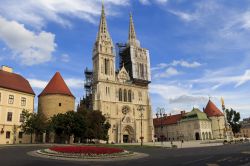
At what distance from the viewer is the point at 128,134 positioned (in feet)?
269

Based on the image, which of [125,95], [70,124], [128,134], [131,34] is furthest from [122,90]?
[70,124]

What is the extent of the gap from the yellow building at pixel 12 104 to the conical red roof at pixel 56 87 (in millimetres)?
8833

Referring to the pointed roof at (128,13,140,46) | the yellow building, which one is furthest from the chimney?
the pointed roof at (128,13,140,46)

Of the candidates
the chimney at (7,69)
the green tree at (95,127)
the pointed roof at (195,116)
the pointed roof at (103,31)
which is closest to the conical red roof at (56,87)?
the chimney at (7,69)

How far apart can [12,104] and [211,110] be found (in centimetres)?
7716

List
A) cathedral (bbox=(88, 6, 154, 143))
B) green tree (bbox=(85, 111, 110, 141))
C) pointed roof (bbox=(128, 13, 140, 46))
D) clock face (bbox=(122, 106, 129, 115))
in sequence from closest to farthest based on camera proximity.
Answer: green tree (bbox=(85, 111, 110, 141))
cathedral (bbox=(88, 6, 154, 143))
clock face (bbox=(122, 106, 129, 115))
pointed roof (bbox=(128, 13, 140, 46))

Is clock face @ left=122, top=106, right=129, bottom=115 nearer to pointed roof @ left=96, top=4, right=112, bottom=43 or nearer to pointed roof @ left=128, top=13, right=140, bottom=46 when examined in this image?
pointed roof @ left=96, top=4, right=112, bottom=43

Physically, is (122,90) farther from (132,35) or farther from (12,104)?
(12,104)

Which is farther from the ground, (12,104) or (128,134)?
(12,104)

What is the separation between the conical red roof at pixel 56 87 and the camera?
63.3 m

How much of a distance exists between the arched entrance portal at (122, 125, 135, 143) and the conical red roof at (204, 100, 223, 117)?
1450 inches

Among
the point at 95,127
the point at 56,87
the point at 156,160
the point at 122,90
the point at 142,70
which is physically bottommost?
the point at 156,160

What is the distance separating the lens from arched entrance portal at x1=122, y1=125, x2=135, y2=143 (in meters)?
81.0

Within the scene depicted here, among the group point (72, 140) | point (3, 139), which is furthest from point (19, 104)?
point (72, 140)
